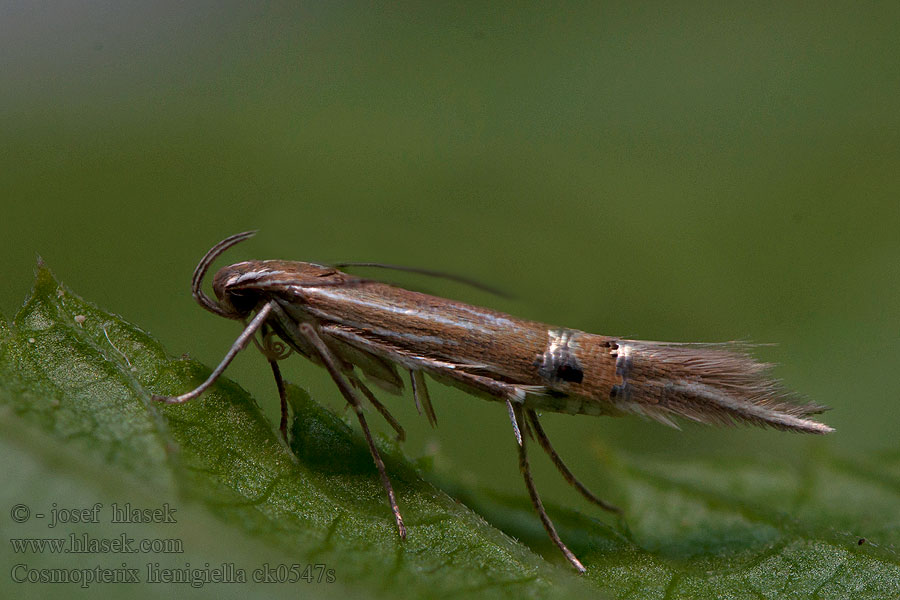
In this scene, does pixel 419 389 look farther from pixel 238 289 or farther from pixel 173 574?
pixel 173 574

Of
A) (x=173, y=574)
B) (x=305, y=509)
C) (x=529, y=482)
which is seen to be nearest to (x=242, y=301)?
(x=305, y=509)

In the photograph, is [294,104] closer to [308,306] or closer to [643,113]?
[643,113]

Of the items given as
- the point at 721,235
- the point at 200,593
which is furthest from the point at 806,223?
the point at 200,593

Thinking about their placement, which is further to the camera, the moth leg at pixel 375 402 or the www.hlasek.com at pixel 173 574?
the moth leg at pixel 375 402

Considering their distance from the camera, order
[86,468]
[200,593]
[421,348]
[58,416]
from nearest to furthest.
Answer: [200,593] < [86,468] < [58,416] < [421,348]

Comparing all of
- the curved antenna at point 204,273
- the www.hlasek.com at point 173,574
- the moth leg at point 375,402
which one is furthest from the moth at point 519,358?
the www.hlasek.com at point 173,574

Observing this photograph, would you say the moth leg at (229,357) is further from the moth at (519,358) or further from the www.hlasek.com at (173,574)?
the www.hlasek.com at (173,574)
